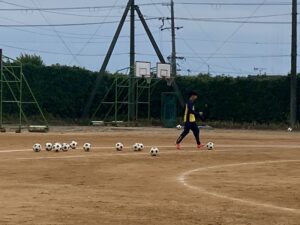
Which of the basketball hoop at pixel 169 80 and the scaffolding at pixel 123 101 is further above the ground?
the basketball hoop at pixel 169 80

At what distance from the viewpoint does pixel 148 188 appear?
14477mm

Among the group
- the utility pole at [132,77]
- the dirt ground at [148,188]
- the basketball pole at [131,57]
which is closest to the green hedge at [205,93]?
the basketball pole at [131,57]

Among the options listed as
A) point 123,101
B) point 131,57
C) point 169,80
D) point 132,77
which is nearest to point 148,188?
point 132,77

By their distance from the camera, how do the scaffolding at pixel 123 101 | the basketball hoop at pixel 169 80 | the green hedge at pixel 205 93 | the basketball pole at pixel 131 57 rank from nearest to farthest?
the green hedge at pixel 205 93
the basketball pole at pixel 131 57
the basketball hoop at pixel 169 80
the scaffolding at pixel 123 101

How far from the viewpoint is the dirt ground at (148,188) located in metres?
10.9

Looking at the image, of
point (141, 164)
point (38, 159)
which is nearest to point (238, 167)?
point (141, 164)

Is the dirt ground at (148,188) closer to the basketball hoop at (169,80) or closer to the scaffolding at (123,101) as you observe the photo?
the basketball hoop at (169,80)

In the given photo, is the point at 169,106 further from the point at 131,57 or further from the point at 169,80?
the point at 131,57

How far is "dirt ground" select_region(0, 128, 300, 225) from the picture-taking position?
35.7ft

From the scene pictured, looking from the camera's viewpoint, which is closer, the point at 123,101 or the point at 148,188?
the point at 148,188

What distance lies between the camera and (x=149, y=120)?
53.9 meters

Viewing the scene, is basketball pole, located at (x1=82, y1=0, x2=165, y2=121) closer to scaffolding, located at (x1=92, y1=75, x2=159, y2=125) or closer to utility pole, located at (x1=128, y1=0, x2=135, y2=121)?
utility pole, located at (x1=128, y1=0, x2=135, y2=121)

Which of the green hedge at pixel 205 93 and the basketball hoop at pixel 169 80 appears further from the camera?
the basketball hoop at pixel 169 80

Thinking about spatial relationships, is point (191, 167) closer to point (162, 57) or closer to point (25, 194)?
point (25, 194)
